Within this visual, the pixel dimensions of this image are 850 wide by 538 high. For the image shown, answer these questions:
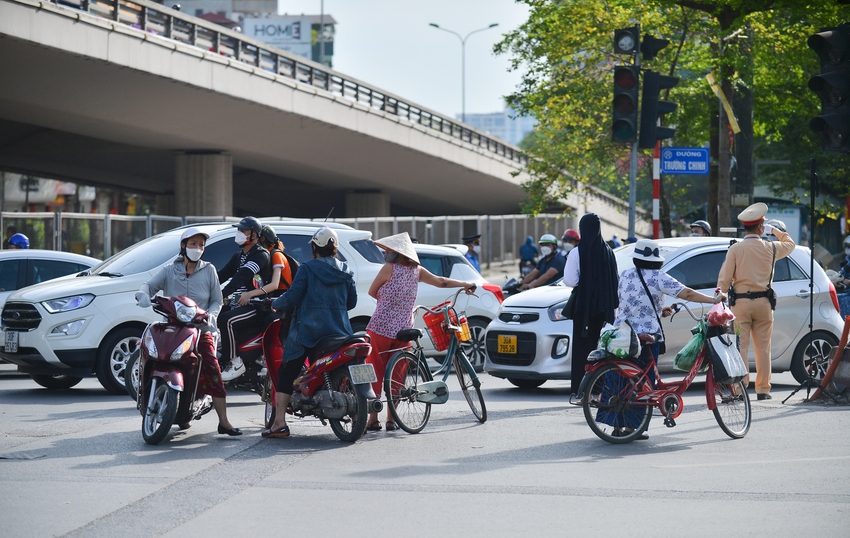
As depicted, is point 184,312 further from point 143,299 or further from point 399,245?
point 399,245

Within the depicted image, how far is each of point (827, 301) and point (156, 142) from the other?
29.4m

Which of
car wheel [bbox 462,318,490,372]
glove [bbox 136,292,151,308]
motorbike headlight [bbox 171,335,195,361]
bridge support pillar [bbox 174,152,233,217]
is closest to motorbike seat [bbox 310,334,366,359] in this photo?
motorbike headlight [bbox 171,335,195,361]

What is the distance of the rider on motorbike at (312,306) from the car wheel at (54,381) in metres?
4.67

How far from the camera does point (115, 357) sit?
37.9 ft

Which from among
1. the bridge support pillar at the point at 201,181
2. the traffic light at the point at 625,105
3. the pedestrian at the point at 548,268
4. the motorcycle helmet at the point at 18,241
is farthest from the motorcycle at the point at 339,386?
the bridge support pillar at the point at 201,181

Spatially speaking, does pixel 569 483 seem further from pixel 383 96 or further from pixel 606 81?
pixel 383 96

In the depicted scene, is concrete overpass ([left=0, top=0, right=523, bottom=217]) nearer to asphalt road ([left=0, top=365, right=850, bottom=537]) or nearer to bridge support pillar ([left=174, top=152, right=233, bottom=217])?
bridge support pillar ([left=174, top=152, right=233, bottom=217])

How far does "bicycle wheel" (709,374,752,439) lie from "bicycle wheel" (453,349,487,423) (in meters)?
1.91

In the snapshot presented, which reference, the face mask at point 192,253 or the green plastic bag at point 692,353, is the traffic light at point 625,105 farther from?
the face mask at point 192,253

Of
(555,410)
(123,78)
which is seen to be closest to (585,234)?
(555,410)

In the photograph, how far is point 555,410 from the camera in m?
10.6

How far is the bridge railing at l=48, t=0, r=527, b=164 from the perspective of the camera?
28.8 meters

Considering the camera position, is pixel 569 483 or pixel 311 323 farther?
→ pixel 311 323

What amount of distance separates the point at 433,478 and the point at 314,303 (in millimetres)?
1984
